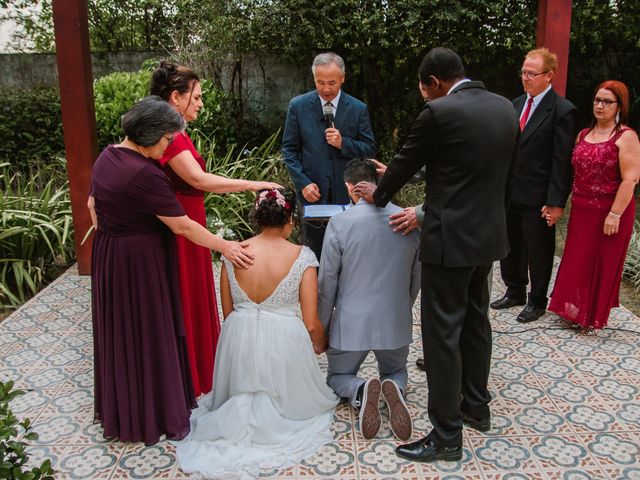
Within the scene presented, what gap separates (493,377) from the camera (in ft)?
11.4

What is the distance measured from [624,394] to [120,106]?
240 inches

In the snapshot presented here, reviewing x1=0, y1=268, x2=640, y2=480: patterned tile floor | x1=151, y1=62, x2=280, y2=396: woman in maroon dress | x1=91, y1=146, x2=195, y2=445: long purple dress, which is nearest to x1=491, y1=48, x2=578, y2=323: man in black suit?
x1=0, y1=268, x2=640, y2=480: patterned tile floor

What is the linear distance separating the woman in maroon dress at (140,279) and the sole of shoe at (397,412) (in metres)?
0.93

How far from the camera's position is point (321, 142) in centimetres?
392

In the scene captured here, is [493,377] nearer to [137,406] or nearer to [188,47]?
[137,406]

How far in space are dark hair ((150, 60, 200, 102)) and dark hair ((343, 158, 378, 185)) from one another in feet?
3.13

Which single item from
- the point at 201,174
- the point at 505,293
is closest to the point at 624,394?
the point at 505,293

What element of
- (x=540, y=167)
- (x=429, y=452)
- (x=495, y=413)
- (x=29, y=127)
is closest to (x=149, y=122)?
(x=429, y=452)

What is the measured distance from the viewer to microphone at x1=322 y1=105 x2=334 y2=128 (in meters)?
3.89

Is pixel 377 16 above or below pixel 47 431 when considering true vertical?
above

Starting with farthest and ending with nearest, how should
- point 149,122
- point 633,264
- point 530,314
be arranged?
point 633,264, point 530,314, point 149,122

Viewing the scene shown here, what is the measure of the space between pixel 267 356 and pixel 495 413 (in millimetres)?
1267

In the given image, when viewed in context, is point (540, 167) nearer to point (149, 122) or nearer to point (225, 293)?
point (225, 293)

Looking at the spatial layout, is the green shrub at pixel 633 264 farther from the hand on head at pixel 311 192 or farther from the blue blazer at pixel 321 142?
the hand on head at pixel 311 192
